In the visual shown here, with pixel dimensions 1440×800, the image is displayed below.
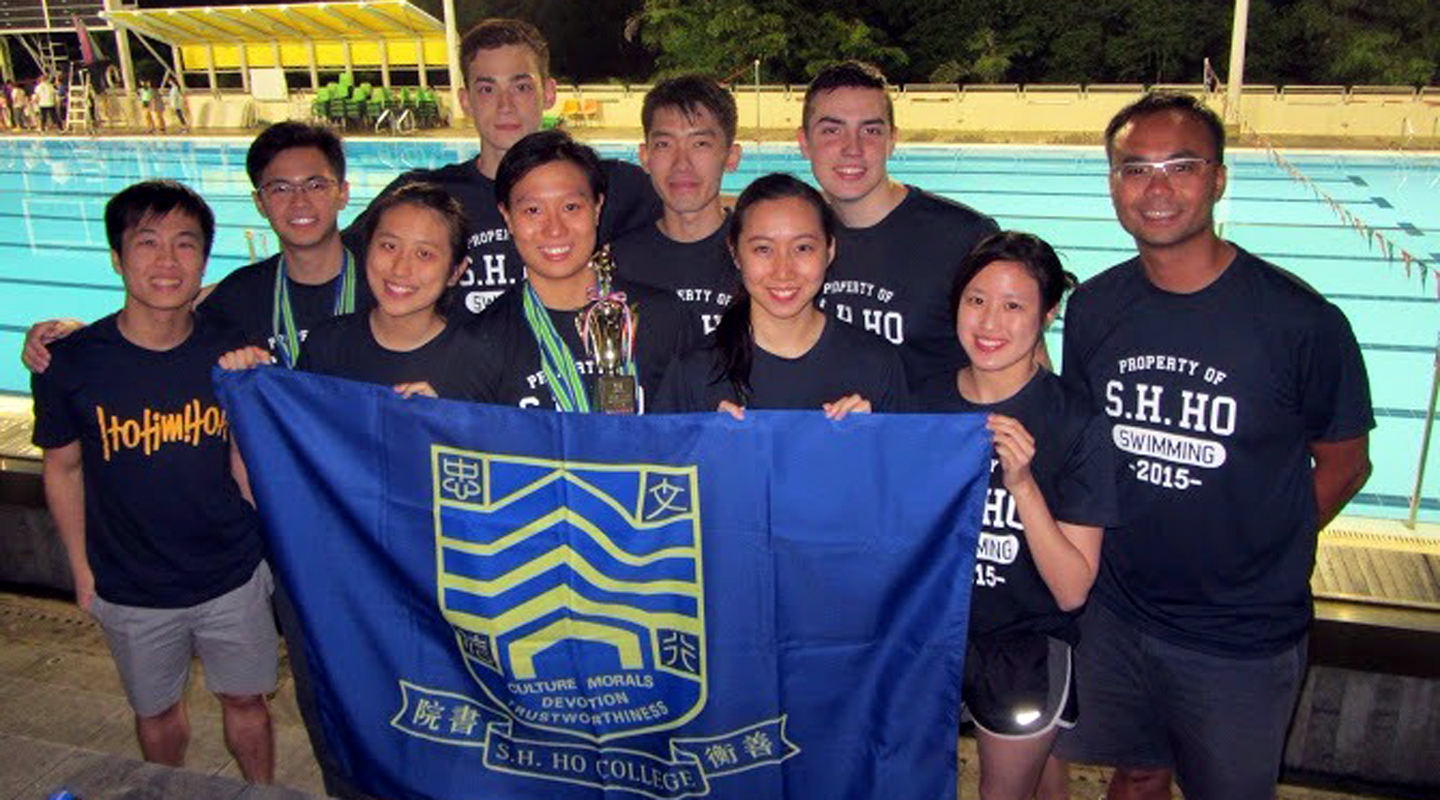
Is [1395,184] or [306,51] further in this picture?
[306,51]

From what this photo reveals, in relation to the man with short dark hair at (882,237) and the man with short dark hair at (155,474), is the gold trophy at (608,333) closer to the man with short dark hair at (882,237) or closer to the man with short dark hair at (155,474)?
the man with short dark hair at (882,237)

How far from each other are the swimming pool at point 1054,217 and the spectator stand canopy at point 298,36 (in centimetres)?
624

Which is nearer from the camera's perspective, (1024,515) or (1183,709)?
(1024,515)

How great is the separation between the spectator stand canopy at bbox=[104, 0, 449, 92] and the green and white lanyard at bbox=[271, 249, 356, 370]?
2310 centimetres

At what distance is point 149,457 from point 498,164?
1296mm

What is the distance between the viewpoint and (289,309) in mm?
2891

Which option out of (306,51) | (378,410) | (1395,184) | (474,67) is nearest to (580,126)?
(306,51)


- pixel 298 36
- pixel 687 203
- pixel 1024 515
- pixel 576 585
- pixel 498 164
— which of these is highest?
pixel 298 36

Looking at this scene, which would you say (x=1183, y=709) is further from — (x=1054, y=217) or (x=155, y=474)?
(x=1054, y=217)

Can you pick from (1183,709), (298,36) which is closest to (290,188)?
(1183,709)

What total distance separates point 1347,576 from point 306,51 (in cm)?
2814

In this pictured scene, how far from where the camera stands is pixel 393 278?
8.34ft

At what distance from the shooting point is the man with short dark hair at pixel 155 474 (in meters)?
2.58

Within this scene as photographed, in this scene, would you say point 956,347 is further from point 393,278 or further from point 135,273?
point 135,273
